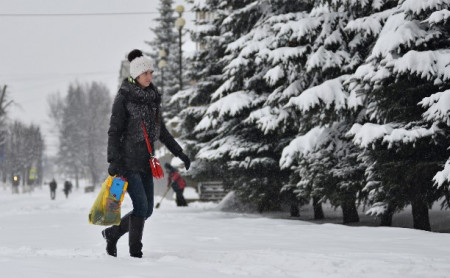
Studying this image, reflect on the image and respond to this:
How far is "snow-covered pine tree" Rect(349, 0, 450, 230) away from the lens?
28.4ft

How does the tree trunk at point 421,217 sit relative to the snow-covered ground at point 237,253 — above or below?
above

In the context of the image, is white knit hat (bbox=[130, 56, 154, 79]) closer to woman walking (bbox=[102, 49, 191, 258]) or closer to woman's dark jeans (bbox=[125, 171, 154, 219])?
woman walking (bbox=[102, 49, 191, 258])

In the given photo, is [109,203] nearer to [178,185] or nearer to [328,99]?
[328,99]

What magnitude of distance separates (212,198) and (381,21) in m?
14.7

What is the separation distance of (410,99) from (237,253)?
14.9ft

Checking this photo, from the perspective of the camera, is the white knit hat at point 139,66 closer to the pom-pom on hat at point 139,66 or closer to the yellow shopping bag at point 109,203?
the pom-pom on hat at point 139,66

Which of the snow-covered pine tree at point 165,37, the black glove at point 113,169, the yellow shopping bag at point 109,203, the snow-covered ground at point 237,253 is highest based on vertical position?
the snow-covered pine tree at point 165,37

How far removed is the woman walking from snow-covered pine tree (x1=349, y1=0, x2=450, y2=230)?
13.9 feet

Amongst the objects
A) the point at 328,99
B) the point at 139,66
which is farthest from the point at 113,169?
the point at 328,99

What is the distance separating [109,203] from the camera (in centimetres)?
574

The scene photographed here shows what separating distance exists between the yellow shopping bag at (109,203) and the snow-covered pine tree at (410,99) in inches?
178

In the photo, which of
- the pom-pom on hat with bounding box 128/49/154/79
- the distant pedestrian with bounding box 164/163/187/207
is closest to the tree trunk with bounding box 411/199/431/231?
the pom-pom on hat with bounding box 128/49/154/79

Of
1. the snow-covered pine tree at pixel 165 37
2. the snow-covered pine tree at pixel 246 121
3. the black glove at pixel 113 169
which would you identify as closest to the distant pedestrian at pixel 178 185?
the snow-covered pine tree at pixel 246 121

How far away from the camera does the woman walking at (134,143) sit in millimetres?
5680
